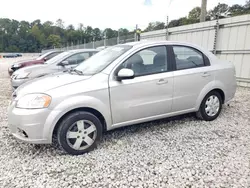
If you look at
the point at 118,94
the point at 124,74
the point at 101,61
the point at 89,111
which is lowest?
the point at 89,111

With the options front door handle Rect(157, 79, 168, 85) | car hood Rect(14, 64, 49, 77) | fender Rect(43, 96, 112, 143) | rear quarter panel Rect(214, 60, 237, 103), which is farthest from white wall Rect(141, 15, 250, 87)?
car hood Rect(14, 64, 49, 77)

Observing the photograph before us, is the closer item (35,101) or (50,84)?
(35,101)

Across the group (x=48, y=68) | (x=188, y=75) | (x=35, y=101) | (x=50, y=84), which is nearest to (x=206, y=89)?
(x=188, y=75)

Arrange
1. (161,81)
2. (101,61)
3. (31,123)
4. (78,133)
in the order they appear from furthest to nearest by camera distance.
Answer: (101,61)
(161,81)
(78,133)
(31,123)

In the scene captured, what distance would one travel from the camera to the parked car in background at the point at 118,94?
2.64 meters

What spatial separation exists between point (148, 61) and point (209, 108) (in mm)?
1613

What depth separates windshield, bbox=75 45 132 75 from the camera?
3.18 m

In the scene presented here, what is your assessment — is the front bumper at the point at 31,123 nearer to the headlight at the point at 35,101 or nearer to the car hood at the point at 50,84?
the headlight at the point at 35,101

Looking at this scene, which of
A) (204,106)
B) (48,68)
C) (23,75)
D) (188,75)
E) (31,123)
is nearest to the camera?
(31,123)

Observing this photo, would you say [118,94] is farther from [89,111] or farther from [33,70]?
[33,70]

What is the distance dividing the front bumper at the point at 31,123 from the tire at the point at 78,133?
22 cm

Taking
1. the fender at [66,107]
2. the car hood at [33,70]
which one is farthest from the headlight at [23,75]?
the fender at [66,107]

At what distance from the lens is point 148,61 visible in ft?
10.9

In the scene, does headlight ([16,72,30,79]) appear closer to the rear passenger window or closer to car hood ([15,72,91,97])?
car hood ([15,72,91,97])
